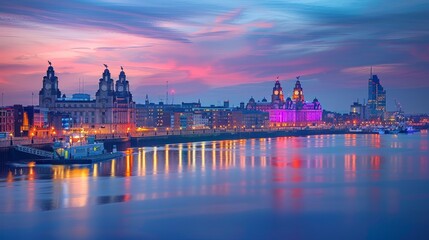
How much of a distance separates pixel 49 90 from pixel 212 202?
69.0m

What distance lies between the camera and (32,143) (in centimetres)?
5325

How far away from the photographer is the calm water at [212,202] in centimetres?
2481

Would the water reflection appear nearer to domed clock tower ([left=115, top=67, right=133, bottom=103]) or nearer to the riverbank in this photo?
the riverbank

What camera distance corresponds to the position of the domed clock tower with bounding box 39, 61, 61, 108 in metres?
94.8

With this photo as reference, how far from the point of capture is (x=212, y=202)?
31578 millimetres

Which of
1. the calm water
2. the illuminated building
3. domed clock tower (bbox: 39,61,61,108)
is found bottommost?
the calm water

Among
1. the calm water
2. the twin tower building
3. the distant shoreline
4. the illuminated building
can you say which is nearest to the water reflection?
the calm water

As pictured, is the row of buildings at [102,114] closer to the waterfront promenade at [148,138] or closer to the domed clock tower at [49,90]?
the domed clock tower at [49,90]

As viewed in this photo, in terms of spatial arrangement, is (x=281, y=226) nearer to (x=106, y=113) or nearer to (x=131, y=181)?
(x=131, y=181)

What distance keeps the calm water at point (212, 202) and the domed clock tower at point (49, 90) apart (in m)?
48.7

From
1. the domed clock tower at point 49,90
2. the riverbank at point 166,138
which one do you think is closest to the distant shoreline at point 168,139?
the riverbank at point 166,138

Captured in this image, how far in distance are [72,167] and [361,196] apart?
73.8ft

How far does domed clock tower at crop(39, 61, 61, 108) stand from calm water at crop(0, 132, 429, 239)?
48.7m

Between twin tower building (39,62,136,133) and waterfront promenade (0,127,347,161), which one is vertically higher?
twin tower building (39,62,136,133)
